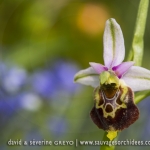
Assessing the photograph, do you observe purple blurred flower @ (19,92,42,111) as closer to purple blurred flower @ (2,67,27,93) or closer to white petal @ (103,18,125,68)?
purple blurred flower @ (2,67,27,93)

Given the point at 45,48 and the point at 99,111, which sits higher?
the point at 45,48

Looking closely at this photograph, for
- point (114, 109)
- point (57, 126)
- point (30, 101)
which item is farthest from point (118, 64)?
point (30, 101)

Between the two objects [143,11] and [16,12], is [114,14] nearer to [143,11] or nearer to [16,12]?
[16,12]

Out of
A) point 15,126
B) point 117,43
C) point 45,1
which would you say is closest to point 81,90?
point 15,126

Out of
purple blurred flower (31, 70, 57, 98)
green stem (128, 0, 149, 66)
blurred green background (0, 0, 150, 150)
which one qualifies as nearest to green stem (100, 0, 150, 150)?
green stem (128, 0, 149, 66)

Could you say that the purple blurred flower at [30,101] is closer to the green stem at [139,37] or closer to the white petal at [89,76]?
the white petal at [89,76]

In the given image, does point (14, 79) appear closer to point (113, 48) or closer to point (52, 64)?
point (52, 64)

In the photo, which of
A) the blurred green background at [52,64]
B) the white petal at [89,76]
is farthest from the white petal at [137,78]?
the blurred green background at [52,64]
